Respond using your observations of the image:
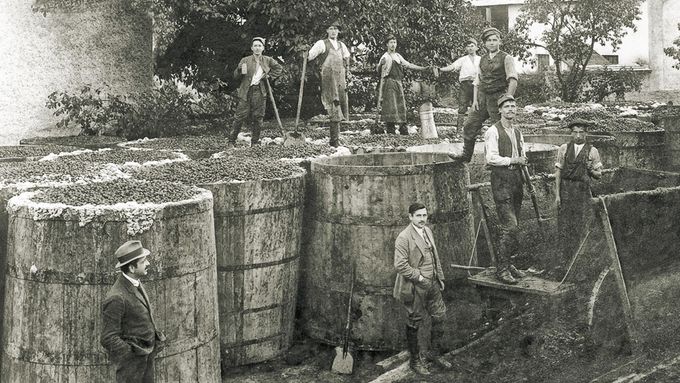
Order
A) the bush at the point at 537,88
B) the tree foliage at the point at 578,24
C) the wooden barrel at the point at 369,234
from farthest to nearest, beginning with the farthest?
the bush at the point at 537,88, the tree foliage at the point at 578,24, the wooden barrel at the point at 369,234

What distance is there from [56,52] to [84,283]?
376 inches

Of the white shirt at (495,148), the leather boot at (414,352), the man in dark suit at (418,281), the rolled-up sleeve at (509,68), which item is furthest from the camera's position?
the rolled-up sleeve at (509,68)

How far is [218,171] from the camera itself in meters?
7.70

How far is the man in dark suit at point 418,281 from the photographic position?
6.78 meters

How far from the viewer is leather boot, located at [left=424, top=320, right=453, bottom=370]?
6934 millimetres

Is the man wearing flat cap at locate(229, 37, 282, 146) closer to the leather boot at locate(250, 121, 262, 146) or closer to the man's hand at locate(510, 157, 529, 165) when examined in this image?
the leather boot at locate(250, 121, 262, 146)

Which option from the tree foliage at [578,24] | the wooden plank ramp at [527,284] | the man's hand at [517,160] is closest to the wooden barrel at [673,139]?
the man's hand at [517,160]

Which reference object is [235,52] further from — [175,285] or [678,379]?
[678,379]

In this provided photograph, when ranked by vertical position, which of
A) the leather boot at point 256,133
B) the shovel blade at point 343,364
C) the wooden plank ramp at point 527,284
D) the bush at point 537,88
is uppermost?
the bush at point 537,88

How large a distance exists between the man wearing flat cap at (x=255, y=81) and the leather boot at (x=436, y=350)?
5568 mm

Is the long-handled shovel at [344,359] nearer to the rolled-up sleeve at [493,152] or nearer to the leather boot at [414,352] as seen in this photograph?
the leather boot at [414,352]

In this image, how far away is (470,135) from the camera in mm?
8953

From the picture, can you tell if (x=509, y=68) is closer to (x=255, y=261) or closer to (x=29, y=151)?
(x=255, y=261)

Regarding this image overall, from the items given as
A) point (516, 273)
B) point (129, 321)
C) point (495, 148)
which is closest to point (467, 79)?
point (495, 148)
